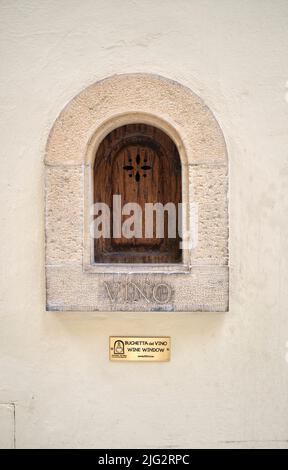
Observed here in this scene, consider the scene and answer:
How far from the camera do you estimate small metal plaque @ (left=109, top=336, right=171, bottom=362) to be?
2.50 metres

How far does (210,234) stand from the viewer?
7.93ft

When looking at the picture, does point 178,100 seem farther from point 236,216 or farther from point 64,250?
point 64,250

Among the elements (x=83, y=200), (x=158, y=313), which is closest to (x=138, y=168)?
(x=83, y=200)

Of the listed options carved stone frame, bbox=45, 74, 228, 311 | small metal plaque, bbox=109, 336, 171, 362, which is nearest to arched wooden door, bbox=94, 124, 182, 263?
carved stone frame, bbox=45, 74, 228, 311

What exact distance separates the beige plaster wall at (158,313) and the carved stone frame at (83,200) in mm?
108

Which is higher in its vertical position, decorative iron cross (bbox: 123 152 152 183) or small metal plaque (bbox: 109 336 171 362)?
decorative iron cross (bbox: 123 152 152 183)

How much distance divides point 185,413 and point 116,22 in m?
2.37

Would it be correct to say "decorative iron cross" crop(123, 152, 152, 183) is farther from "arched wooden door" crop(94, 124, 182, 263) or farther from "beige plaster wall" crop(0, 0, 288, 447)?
"beige plaster wall" crop(0, 0, 288, 447)

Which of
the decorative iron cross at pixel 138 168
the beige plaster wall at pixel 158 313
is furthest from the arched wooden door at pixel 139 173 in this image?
the beige plaster wall at pixel 158 313

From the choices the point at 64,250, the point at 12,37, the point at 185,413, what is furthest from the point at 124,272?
the point at 12,37

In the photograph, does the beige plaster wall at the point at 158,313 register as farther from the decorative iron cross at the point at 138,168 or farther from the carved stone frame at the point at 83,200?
the decorative iron cross at the point at 138,168

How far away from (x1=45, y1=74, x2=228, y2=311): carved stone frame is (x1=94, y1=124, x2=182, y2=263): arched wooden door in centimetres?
16

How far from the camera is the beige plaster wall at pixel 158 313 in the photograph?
8.06 feet

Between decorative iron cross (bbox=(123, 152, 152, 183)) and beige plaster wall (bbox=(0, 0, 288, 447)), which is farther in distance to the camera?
decorative iron cross (bbox=(123, 152, 152, 183))
